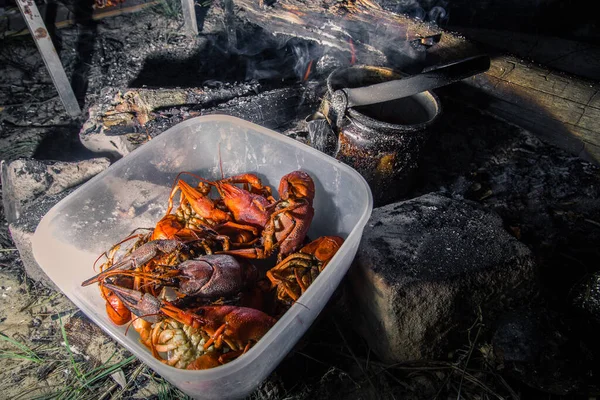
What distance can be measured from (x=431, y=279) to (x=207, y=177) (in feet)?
5.04

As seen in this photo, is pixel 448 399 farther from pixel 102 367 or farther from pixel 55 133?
Answer: pixel 55 133

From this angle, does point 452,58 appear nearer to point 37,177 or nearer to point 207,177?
point 207,177

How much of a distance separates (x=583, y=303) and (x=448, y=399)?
3.21 ft

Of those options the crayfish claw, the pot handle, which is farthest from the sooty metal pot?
the crayfish claw

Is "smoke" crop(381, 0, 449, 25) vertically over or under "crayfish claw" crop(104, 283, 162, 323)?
over

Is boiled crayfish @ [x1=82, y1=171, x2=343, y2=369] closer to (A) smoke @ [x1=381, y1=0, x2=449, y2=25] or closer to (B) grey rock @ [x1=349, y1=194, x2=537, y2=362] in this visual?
(B) grey rock @ [x1=349, y1=194, x2=537, y2=362]

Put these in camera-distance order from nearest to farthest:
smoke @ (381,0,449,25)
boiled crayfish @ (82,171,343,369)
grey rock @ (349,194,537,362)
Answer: boiled crayfish @ (82,171,343,369)
grey rock @ (349,194,537,362)
smoke @ (381,0,449,25)

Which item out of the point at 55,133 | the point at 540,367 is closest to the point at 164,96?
the point at 55,133

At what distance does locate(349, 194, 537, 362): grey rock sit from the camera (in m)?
1.96

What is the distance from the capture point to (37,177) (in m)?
2.87

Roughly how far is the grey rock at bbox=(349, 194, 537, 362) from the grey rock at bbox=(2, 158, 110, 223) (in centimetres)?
225

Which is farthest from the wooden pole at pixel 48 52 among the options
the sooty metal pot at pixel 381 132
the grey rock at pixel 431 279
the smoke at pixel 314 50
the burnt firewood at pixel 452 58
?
the grey rock at pixel 431 279

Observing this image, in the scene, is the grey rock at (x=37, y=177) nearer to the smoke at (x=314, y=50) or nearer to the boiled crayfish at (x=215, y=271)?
the boiled crayfish at (x=215, y=271)

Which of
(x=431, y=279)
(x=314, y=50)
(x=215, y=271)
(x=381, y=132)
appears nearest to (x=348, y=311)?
(x=431, y=279)
